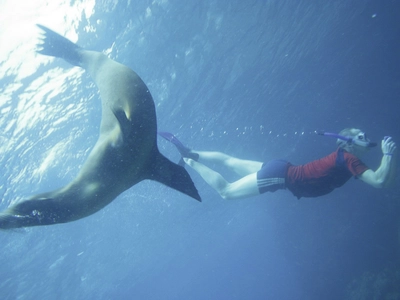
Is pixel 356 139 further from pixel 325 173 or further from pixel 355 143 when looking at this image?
pixel 325 173

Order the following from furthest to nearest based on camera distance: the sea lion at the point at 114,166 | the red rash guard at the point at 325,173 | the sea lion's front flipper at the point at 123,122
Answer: the red rash guard at the point at 325,173
the sea lion's front flipper at the point at 123,122
the sea lion at the point at 114,166

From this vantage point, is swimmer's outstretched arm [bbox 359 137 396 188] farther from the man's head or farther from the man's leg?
the man's leg

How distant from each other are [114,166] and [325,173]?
5.48m

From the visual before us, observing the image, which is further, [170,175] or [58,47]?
[58,47]

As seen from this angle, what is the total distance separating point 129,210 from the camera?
1989cm

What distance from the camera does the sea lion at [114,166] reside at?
217 centimetres

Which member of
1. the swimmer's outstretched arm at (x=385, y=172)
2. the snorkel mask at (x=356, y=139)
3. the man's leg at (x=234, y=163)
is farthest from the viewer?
the man's leg at (x=234, y=163)

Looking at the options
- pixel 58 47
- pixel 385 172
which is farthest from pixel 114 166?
pixel 385 172

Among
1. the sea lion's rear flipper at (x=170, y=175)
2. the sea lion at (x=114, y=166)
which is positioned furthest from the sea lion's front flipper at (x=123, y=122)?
the sea lion's rear flipper at (x=170, y=175)

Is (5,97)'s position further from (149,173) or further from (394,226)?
(394,226)

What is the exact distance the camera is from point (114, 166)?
263cm

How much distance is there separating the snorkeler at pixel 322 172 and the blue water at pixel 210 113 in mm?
4296

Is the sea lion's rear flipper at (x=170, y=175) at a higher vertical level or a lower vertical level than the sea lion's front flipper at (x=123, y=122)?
lower

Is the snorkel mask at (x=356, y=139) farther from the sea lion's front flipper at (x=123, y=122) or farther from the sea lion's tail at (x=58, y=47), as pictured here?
the sea lion's tail at (x=58, y=47)
